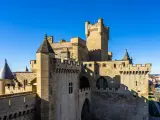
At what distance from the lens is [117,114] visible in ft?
119

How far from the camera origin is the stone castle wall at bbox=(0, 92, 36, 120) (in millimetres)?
17783

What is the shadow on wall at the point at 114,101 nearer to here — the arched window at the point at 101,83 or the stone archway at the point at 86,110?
the arched window at the point at 101,83

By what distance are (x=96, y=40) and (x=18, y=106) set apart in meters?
30.2

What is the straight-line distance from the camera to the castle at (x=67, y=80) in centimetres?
2238

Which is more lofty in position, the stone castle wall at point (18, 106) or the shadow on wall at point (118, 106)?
the stone castle wall at point (18, 106)

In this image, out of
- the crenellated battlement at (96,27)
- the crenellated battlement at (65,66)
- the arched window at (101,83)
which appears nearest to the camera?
the crenellated battlement at (65,66)

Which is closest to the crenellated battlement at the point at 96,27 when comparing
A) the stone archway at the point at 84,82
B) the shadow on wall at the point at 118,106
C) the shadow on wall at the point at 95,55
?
the shadow on wall at the point at 95,55

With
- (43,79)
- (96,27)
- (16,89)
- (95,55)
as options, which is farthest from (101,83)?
(16,89)

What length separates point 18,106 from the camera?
65.0 feet

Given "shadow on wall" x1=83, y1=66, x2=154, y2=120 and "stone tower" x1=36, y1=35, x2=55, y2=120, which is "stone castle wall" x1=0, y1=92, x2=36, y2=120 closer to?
"stone tower" x1=36, y1=35, x2=55, y2=120

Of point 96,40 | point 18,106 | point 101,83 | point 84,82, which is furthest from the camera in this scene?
point 96,40

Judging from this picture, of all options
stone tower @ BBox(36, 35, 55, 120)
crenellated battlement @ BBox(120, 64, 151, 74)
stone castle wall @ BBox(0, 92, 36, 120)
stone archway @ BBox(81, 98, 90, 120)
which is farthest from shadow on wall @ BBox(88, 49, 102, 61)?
stone castle wall @ BBox(0, 92, 36, 120)

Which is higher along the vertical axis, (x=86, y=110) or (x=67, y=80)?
(x=67, y=80)

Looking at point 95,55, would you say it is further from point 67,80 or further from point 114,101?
point 67,80
